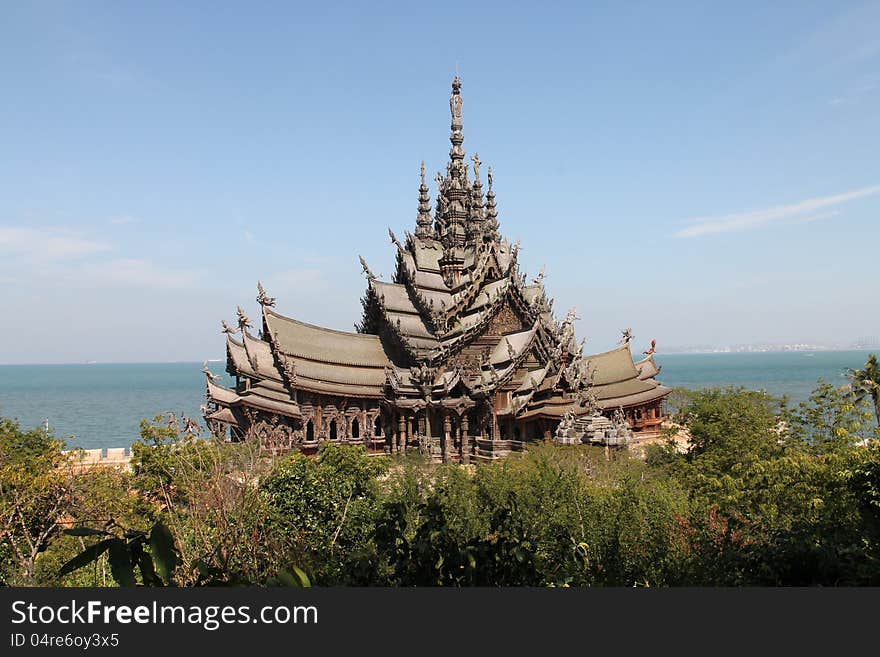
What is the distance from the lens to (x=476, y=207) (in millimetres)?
47562

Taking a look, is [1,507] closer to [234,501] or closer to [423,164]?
[234,501]

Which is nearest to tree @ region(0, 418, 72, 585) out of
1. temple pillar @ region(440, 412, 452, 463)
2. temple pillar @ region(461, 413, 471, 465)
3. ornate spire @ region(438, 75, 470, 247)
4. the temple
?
the temple

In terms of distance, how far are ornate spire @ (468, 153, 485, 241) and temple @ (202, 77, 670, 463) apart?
23.4ft

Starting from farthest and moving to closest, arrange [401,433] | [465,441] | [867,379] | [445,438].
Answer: [401,433] → [445,438] → [465,441] → [867,379]

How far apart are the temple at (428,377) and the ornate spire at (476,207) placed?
7.13 m

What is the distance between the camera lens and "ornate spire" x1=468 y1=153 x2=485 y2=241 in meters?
46.0

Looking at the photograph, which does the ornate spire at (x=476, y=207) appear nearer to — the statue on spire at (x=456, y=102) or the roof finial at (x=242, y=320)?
the statue on spire at (x=456, y=102)

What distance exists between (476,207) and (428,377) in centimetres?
1939

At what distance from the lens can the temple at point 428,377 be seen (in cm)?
3234

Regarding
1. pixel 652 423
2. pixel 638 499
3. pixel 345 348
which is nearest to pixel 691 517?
pixel 638 499

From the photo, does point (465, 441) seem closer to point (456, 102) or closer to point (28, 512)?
point (28, 512)

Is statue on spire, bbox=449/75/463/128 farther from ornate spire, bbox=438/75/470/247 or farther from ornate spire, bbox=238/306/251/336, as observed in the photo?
ornate spire, bbox=238/306/251/336

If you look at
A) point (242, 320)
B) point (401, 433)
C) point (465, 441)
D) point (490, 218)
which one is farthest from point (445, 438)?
point (490, 218)

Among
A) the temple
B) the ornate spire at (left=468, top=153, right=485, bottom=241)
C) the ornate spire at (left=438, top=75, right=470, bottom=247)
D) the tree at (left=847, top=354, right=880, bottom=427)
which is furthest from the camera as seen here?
the ornate spire at (left=468, top=153, right=485, bottom=241)
